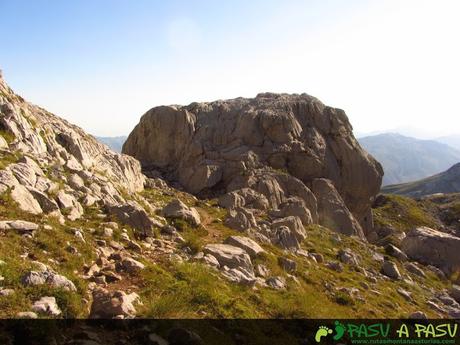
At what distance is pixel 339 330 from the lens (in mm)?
16641

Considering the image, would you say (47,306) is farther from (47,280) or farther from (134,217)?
(134,217)

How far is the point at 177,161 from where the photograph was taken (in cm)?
6075

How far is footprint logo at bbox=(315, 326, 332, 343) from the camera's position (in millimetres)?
15312

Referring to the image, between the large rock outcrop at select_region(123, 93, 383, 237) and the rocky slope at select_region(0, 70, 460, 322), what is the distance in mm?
10449

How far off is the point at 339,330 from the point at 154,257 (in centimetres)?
832

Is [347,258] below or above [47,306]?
below

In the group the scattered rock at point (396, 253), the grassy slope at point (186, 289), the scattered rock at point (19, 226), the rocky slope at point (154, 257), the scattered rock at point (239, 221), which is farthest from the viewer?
the scattered rock at point (396, 253)

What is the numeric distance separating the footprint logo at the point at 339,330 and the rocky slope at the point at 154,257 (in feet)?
3.14

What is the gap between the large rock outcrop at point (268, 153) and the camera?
2163 inches

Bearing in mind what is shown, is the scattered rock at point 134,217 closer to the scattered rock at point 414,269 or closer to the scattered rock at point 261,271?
the scattered rock at point 261,271

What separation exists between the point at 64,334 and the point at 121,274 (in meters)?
4.79

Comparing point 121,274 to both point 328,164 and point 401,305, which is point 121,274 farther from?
point 328,164

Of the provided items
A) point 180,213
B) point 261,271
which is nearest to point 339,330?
point 261,271

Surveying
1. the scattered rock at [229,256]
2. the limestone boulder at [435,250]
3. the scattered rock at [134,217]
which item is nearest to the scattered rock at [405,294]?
the scattered rock at [229,256]
